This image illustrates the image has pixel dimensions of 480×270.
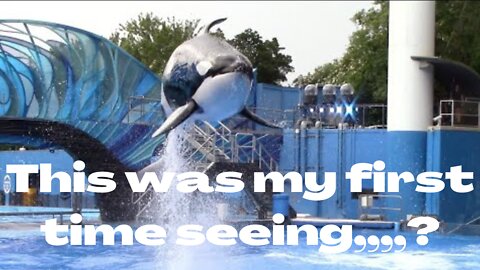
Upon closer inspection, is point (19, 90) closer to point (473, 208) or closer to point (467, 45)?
point (473, 208)

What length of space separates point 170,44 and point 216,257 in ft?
103

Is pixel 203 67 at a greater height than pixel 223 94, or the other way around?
pixel 203 67

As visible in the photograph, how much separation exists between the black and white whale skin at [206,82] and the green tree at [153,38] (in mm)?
31728

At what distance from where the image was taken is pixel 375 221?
20094mm

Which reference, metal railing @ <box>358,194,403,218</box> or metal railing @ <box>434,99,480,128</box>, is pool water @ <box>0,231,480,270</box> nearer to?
metal railing @ <box>358,194,403,218</box>

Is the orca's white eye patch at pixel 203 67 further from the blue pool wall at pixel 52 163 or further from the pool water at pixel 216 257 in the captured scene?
the blue pool wall at pixel 52 163

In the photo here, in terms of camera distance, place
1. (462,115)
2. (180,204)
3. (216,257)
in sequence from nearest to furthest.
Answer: (216,257) < (180,204) < (462,115)

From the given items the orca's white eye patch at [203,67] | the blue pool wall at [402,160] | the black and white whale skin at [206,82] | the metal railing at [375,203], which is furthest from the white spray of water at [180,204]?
the orca's white eye patch at [203,67]

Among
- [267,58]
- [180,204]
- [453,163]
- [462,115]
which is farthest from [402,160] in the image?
[267,58]

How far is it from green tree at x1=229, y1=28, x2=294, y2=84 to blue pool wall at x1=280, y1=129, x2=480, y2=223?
20.1m

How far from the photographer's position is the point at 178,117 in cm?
871

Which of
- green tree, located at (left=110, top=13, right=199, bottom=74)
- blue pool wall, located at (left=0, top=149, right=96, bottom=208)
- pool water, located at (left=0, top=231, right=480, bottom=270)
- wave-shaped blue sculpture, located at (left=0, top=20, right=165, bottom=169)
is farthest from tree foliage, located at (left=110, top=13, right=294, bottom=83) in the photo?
pool water, located at (left=0, top=231, right=480, bottom=270)

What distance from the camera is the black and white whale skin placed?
859 centimetres

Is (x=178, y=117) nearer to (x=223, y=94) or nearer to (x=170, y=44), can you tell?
(x=223, y=94)
